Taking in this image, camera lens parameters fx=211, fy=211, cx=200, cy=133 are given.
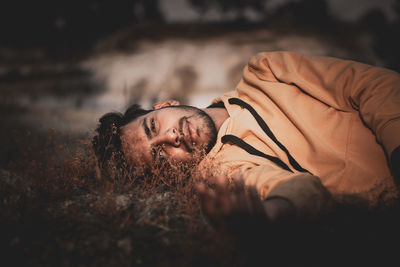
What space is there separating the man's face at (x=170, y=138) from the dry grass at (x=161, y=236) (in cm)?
44

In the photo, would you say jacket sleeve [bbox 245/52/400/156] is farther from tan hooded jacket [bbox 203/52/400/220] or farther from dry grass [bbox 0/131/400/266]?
dry grass [bbox 0/131/400/266]

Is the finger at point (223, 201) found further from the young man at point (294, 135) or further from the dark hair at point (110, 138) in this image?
the dark hair at point (110, 138)

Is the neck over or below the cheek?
over

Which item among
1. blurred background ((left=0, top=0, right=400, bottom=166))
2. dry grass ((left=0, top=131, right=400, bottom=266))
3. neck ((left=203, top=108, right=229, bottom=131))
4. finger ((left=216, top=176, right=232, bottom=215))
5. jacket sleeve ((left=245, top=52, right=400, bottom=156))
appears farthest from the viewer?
blurred background ((left=0, top=0, right=400, bottom=166))

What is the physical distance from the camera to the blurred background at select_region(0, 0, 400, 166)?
694 centimetres

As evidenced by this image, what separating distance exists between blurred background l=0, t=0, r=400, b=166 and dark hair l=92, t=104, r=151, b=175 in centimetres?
253

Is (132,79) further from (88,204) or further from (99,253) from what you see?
(99,253)

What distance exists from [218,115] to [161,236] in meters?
1.46

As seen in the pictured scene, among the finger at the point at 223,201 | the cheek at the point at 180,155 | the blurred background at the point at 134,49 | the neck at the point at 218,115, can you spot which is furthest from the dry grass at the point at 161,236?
the blurred background at the point at 134,49

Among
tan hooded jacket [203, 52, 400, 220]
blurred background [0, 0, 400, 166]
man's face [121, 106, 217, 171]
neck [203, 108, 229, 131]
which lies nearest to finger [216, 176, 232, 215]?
tan hooded jacket [203, 52, 400, 220]

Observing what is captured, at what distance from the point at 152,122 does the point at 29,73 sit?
404 inches

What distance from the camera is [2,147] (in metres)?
3.38

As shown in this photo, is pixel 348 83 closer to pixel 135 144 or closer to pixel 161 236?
pixel 161 236

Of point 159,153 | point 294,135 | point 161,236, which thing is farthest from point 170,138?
point 294,135
